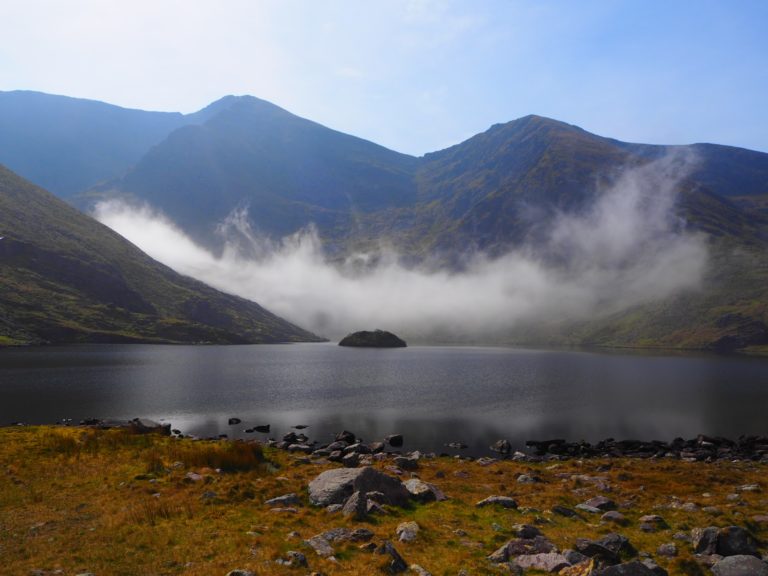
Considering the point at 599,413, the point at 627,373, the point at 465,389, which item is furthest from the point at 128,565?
the point at 627,373

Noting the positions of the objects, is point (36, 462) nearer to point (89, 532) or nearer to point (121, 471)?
point (121, 471)

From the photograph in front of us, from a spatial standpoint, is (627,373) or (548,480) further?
(627,373)

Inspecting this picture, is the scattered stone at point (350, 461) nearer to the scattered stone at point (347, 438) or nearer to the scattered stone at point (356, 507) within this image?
the scattered stone at point (356, 507)

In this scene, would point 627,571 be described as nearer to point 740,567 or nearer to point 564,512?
point 740,567

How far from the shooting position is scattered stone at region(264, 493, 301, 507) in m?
27.4

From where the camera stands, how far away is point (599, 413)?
3364 inches

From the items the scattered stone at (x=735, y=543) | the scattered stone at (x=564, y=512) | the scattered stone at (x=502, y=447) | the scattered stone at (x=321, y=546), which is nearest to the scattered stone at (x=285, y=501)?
the scattered stone at (x=321, y=546)

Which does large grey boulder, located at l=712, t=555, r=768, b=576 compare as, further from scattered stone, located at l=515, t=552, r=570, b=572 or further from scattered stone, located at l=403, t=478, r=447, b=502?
scattered stone, located at l=403, t=478, r=447, b=502

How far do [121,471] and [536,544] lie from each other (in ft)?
92.2

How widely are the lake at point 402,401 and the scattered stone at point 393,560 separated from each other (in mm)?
38863

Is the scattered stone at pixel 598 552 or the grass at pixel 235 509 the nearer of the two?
the scattered stone at pixel 598 552

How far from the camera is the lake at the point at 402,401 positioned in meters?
70.2

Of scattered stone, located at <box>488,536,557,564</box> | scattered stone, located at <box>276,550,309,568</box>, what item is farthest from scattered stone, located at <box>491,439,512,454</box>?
scattered stone, located at <box>276,550,309,568</box>

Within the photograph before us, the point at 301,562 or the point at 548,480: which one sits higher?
the point at 301,562
